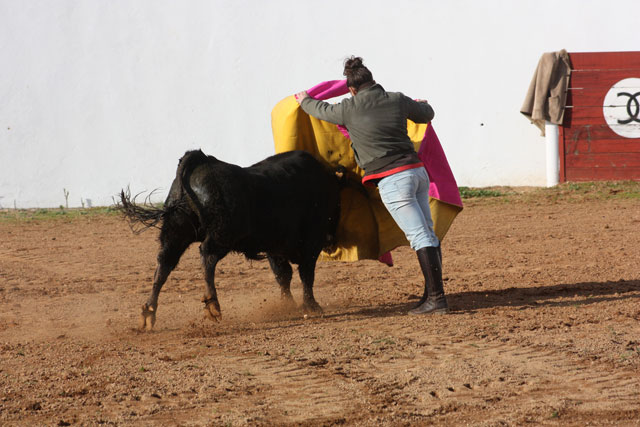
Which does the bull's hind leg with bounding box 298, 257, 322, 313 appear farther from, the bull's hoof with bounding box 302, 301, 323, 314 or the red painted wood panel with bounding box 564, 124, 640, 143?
the red painted wood panel with bounding box 564, 124, 640, 143

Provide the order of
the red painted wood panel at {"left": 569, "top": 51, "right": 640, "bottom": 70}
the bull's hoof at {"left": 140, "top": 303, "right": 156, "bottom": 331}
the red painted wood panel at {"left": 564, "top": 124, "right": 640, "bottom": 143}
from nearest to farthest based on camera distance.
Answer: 1. the bull's hoof at {"left": 140, "top": 303, "right": 156, "bottom": 331}
2. the red painted wood panel at {"left": 569, "top": 51, "right": 640, "bottom": 70}
3. the red painted wood panel at {"left": 564, "top": 124, "right": 640, "bottom": 143}

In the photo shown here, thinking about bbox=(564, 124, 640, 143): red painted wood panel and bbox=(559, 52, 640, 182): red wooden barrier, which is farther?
bbox=(564, 124, 640, 143): red painted wood panel

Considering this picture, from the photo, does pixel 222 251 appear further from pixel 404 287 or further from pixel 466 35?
pixel 466 35

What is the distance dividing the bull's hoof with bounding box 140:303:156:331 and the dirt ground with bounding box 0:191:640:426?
0.24ft

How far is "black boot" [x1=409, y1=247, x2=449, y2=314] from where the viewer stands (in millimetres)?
5801

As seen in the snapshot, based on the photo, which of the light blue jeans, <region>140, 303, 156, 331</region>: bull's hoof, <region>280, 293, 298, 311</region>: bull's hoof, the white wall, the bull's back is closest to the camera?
<region>140, 303, 156, 331</region>: bull's hoof

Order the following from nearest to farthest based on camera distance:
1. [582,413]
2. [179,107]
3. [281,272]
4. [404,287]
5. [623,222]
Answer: [582,413] < [281,272] < [404,287] < [623,222] < [179,107]

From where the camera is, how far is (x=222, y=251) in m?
5.54

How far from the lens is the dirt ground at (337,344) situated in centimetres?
391

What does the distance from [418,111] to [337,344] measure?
1864mm

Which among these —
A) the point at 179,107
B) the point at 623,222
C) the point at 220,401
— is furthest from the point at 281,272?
the point at 179,107

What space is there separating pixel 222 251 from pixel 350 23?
8.52 m

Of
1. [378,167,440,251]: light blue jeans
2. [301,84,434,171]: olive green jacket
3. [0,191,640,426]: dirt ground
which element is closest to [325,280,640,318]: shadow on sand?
[0,191,640,426]: dirt ground

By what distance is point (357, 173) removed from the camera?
6.75m
